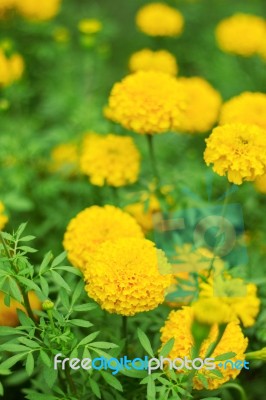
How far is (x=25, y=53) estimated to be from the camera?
9.05ft

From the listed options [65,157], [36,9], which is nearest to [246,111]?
[65,157]

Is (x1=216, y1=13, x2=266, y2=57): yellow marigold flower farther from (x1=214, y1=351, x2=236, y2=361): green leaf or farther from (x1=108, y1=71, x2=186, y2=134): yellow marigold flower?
(x1=214, y1=351, x2=236, y2=361): green leaf

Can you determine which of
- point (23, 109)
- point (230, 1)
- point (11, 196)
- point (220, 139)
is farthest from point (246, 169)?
point (230, 1)

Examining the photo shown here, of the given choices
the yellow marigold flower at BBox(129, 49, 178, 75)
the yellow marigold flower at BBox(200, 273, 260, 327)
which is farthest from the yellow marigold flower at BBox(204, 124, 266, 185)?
the yellow marigold flower at BBox(129, 49, 178, 75)

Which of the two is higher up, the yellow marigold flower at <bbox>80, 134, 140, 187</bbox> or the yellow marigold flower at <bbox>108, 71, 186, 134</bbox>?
the yellow marigold flower at <bbox>108, 71, 186, 134</bbox>

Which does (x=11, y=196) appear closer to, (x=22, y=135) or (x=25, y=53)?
(x=22, y=135)

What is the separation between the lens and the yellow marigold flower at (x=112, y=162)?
1.64m

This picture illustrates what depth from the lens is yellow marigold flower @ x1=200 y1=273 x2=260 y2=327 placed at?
0.92 m

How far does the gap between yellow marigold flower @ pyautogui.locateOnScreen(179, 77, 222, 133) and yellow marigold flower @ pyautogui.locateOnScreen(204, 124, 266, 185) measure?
60 centimetres

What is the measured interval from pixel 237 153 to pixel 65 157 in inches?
39.6

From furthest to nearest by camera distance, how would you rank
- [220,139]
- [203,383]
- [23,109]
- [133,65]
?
[23,109] < [133,65] < [220,139] < [203,383]

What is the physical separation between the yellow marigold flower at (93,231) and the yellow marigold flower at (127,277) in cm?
13

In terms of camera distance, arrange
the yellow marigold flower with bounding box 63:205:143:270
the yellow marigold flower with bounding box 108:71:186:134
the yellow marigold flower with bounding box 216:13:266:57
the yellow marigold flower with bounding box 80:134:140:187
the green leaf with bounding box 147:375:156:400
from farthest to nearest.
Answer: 1. the yellow marigold flower with bounding box 216:13:266:57
2. the yellow marigold flower with bounding box 80:134:140:187
3. the yellow marigold flower with bounding box 108:71:186:134
4. the yellow marigold flower with bounding box 63:205:143:270
5. the green leaf with bounding box 147:375:156:400

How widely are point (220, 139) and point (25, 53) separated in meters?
1.79
